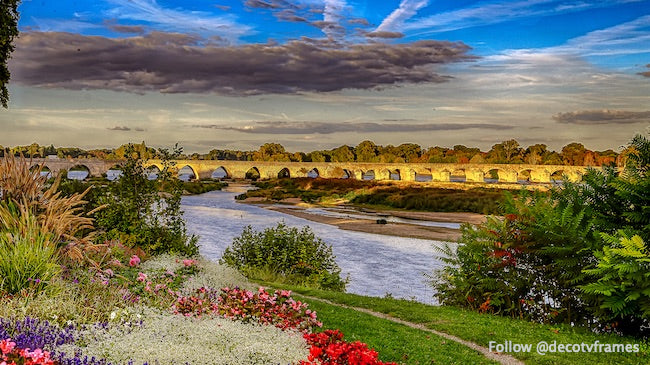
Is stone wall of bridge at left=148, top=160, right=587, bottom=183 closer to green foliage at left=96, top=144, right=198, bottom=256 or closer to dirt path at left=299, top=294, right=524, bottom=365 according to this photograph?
green foliage at left=96, top=144, right=198, bottom=256

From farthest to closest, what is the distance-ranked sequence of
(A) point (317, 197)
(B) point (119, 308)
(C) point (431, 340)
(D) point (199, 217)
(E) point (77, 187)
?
(A) point (317, 197) < (D) point (199, 217) < (E) point (77, 187) < (C) point (431, 340) < (B) point (119, 308)

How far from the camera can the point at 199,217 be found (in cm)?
5100

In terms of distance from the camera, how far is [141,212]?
16016mm

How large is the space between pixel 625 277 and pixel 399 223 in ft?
124

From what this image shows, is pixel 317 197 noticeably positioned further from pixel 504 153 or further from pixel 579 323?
pixel 504 153

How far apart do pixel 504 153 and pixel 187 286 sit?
196m

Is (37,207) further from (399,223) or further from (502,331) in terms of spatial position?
(399,223)

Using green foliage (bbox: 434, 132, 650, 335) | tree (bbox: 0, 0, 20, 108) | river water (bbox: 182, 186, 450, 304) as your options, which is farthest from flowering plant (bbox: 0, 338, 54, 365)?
tree (bbox: 0, 0, 20, 108)

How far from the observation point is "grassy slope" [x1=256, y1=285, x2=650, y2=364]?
A: 8977mm

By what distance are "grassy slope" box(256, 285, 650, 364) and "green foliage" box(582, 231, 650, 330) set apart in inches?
29.9

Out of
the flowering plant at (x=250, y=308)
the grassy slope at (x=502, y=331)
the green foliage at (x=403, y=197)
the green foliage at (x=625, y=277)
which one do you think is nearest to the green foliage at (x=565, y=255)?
the green foliage at (x=625, y=277)

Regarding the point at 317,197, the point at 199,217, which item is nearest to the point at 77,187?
the point at 199,217

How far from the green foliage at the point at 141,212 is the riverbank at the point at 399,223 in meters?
21.5

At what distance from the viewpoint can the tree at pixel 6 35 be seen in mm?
21469
